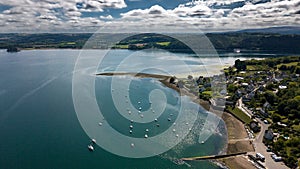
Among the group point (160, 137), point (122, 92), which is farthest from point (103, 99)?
point (160, 137)

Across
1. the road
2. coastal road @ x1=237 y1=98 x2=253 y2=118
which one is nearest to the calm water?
the road

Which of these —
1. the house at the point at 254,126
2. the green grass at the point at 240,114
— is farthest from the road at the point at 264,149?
the green grass at the point at 240,114

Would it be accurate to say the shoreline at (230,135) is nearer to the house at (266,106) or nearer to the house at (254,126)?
the house at (254,126)

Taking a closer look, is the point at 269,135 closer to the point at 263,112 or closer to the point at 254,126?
the point at 254,126

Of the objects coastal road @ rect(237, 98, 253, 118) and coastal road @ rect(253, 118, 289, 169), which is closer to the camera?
coastal road @ rect(253, 118, 289, 169)

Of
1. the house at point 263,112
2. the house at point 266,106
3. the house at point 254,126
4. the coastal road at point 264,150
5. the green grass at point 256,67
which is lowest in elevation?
the coastal road at point 264,150

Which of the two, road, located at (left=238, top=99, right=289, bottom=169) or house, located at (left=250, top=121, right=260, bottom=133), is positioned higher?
house, located at (left=250, top=121, right=260, bottom=133)

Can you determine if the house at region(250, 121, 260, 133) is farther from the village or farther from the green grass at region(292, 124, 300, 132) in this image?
the green grass at region(292, 124, 300, 132)

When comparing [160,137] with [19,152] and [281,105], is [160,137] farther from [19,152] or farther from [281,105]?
[281,105]

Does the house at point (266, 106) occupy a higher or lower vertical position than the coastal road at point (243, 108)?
higher
